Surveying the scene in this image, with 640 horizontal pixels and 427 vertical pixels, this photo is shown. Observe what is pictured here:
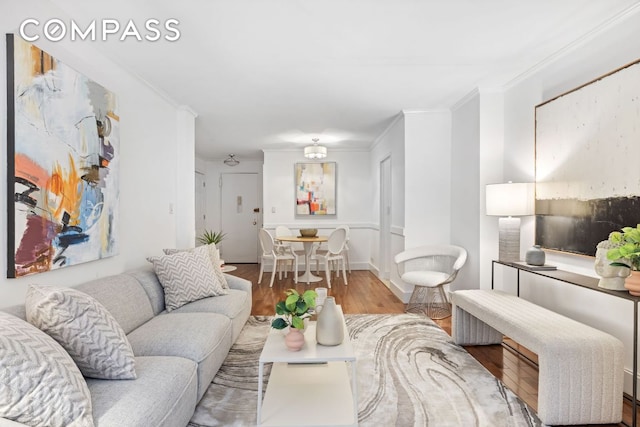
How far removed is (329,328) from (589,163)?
2.06 m

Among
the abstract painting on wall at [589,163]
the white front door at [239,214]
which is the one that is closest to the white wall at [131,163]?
the abstract painting on wall at [589,163]

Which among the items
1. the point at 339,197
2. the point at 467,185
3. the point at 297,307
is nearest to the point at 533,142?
the point at 467,185

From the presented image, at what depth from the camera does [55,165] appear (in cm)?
215

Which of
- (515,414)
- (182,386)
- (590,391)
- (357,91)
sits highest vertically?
(357,91)

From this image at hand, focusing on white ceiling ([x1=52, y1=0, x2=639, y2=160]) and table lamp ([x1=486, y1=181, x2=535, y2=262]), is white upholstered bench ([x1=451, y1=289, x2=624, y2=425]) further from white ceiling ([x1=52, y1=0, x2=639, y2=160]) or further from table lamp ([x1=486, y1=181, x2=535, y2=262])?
white ceiling ([x1=52, y1=0, x2=639, y2=160])

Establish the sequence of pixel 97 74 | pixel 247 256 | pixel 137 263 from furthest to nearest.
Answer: pixel 247 256, pixel 137 263, pixel 97 74

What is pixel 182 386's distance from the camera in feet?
5.77

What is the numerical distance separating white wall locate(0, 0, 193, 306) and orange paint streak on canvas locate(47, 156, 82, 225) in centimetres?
31

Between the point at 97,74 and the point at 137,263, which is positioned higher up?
the point at 97,74

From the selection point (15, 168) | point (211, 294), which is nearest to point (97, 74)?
point (15, 168)

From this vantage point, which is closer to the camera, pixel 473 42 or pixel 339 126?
pixel 473 42

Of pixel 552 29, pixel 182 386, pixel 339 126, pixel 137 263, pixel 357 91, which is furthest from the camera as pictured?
pixel 339 126

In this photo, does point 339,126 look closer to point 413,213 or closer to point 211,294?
point 413,213

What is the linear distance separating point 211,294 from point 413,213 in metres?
2.61
